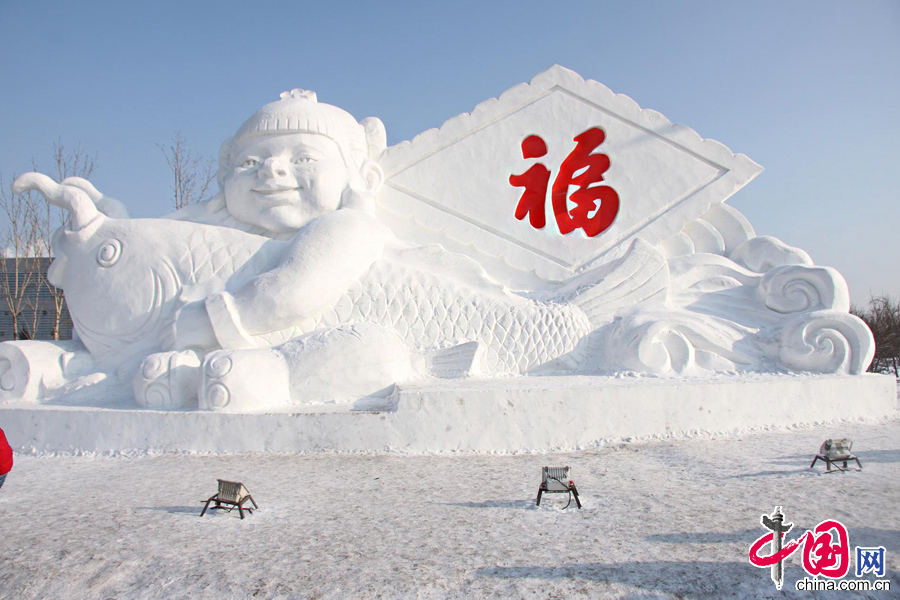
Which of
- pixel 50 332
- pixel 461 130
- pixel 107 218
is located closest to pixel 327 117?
pixel 461 130

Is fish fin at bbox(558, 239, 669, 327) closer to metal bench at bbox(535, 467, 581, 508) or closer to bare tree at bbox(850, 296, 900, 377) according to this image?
metal bench at bbox(535, 467, 581, 508)

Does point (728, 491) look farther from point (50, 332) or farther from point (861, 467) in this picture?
point (50, 332)

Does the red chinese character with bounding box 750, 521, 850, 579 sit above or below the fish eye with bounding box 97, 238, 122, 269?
below

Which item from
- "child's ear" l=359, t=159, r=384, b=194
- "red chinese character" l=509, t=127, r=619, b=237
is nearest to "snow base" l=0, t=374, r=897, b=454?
"red chinese character" l=509, t=127, r=619, b=237

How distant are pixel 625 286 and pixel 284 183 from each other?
8.03 feet

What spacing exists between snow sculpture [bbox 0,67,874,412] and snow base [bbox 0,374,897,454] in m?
0.18

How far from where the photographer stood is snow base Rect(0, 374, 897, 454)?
9.44ft

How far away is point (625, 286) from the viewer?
4.04 metres

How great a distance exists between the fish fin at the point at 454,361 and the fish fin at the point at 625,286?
934 millimetres

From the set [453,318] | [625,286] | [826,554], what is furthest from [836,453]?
[453,318]

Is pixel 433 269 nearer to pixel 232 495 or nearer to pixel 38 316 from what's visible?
pixel 232 495

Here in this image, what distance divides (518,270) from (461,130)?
4.42ft

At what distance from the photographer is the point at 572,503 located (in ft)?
6.70

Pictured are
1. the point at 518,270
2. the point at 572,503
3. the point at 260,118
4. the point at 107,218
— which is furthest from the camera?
the point at 518,270
